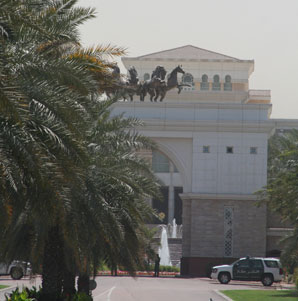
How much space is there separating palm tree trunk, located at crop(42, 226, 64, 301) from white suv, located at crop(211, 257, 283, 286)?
25441mm

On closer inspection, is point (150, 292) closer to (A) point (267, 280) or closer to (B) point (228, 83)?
(A) point (267, 280)

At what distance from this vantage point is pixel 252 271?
156ft

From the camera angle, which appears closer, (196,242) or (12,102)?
(12,102)

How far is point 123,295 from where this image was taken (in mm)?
34688

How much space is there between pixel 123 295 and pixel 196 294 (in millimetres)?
3241

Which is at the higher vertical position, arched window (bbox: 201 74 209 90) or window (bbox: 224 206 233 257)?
arched window (bbox: 201 74 209 90)

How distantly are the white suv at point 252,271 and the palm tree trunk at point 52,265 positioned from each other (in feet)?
83.5

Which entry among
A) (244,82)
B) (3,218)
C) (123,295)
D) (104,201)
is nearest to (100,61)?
(104,201)

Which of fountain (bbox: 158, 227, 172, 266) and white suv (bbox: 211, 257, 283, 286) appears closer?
white suv (bbox: 211, 257, 283, 286)

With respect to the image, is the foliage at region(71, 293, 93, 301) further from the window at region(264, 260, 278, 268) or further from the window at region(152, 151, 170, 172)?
the window at region(152, 151, 170, 172)

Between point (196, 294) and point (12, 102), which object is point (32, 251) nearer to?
point (12, 102)

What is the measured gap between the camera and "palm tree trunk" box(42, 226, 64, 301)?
74.3ft

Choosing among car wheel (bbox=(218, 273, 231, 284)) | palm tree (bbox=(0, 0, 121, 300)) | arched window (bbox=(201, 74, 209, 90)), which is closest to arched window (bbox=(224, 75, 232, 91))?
arched window (bbox=(201, 74, 209, 90))

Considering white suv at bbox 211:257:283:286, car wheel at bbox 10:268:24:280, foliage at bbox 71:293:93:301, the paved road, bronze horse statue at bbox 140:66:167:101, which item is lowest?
the paved road
